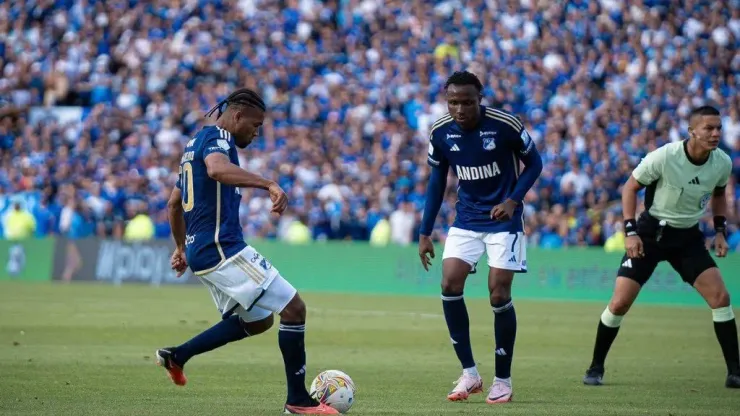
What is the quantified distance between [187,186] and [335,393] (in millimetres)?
1800

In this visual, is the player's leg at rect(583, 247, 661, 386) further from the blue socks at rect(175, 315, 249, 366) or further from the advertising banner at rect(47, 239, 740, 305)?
the advertising banner at rect(47, 239, 740, 305)

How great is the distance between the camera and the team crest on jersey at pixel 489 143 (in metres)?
10.1

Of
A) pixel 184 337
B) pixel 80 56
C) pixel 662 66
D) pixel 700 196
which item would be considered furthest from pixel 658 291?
pixel 80 56

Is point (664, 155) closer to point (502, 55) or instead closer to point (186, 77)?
point (502, 55)

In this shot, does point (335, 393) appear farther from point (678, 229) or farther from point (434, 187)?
point (678, 229)

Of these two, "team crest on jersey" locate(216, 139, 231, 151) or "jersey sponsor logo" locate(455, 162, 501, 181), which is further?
"jersey sponsor logo" locate(455, 162, 501, 181)

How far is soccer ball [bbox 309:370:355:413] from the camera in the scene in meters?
8.65

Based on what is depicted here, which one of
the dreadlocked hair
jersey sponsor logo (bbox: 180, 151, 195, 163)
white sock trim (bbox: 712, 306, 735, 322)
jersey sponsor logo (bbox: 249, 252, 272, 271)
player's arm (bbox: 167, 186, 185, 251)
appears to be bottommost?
white sock trim (bbox: 712, 306, 735, 322)

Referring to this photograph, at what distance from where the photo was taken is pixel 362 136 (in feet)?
105

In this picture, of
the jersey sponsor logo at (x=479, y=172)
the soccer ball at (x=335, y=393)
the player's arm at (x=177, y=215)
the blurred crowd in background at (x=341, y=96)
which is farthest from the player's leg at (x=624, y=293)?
the blurred crowd in background at (x=341, y=96)

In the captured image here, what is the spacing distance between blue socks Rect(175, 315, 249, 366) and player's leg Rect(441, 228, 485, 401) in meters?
1.87

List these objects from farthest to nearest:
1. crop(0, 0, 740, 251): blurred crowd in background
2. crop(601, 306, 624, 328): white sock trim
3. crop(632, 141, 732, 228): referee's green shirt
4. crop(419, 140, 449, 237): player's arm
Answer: crop(0, 0, 740, 251): blurred crowd in background
crop(601, 306, 624, 328): white sock trim
crop(632, 141, 732, 228): referee's green shirt
crop(419, 140, 449, 237): player's arm

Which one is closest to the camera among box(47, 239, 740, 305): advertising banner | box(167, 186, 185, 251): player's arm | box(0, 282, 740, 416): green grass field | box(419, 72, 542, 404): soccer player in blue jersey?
box(167, 186, 185, 251): player's arm

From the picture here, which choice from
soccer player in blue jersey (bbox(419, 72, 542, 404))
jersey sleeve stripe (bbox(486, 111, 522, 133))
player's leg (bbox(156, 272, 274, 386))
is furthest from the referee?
player's leg (bbox(156, 272, 274, 386))
